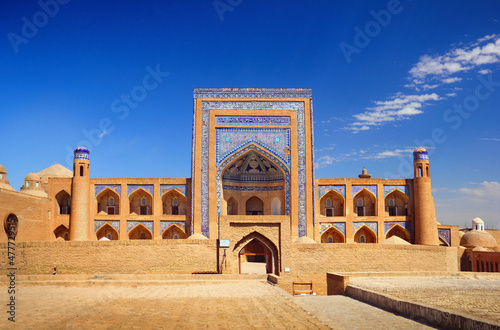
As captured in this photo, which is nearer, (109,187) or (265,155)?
(265,155)

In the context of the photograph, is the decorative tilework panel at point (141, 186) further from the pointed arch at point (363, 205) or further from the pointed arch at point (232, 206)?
the pointed arch at point (363, 205)

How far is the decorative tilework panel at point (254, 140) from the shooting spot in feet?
76.4

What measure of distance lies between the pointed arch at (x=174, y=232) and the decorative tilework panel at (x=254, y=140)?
408cm

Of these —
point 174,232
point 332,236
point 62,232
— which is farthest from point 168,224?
point 332,236

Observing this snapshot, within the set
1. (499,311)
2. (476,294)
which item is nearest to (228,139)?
(476,294)

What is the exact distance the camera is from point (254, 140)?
918 inches

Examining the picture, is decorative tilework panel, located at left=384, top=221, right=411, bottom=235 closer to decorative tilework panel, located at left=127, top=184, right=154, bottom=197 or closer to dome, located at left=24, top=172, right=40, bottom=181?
decorative tilework panel, located at left=127, top=184, right=154, bottom=197

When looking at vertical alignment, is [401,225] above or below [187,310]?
above

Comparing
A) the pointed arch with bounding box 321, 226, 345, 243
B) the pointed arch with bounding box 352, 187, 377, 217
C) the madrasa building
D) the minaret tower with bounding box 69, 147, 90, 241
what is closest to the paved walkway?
the minaret tower with bounding box 69, 147, 90, 241

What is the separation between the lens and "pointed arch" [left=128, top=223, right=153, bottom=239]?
2367cm

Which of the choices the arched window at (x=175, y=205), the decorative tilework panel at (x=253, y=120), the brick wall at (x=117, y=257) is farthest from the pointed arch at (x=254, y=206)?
the brick wall at (x=117, y=257)

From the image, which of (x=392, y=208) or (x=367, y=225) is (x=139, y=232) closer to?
(x=367, y=225)

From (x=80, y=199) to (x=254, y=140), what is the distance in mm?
8393

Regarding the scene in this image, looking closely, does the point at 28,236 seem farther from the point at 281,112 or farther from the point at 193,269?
the point at 281,112
